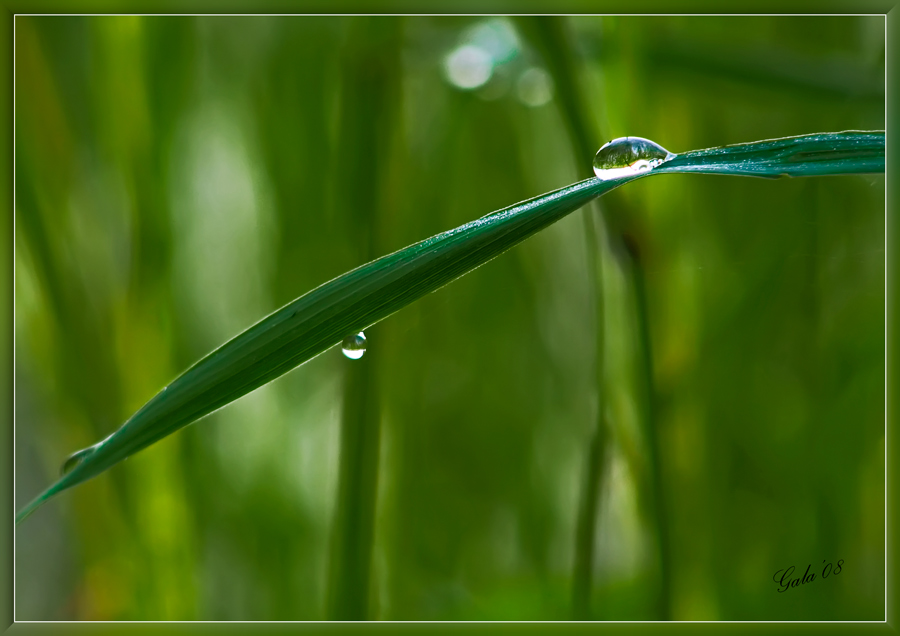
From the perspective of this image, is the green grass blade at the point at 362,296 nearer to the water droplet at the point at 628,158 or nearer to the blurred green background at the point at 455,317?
the water droplet at the point at 628,158

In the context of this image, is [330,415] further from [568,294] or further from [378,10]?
[378,10]

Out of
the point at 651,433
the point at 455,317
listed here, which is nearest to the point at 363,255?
the point at 455,317

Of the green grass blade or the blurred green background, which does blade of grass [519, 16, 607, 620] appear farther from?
the green grass blade

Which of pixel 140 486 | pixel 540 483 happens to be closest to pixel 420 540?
pixel 540 483

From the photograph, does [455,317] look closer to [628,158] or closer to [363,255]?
[363,255]

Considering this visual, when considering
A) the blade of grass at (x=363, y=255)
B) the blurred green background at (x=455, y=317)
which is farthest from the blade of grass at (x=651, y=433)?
the blade of grass at (x=363, y=255)
